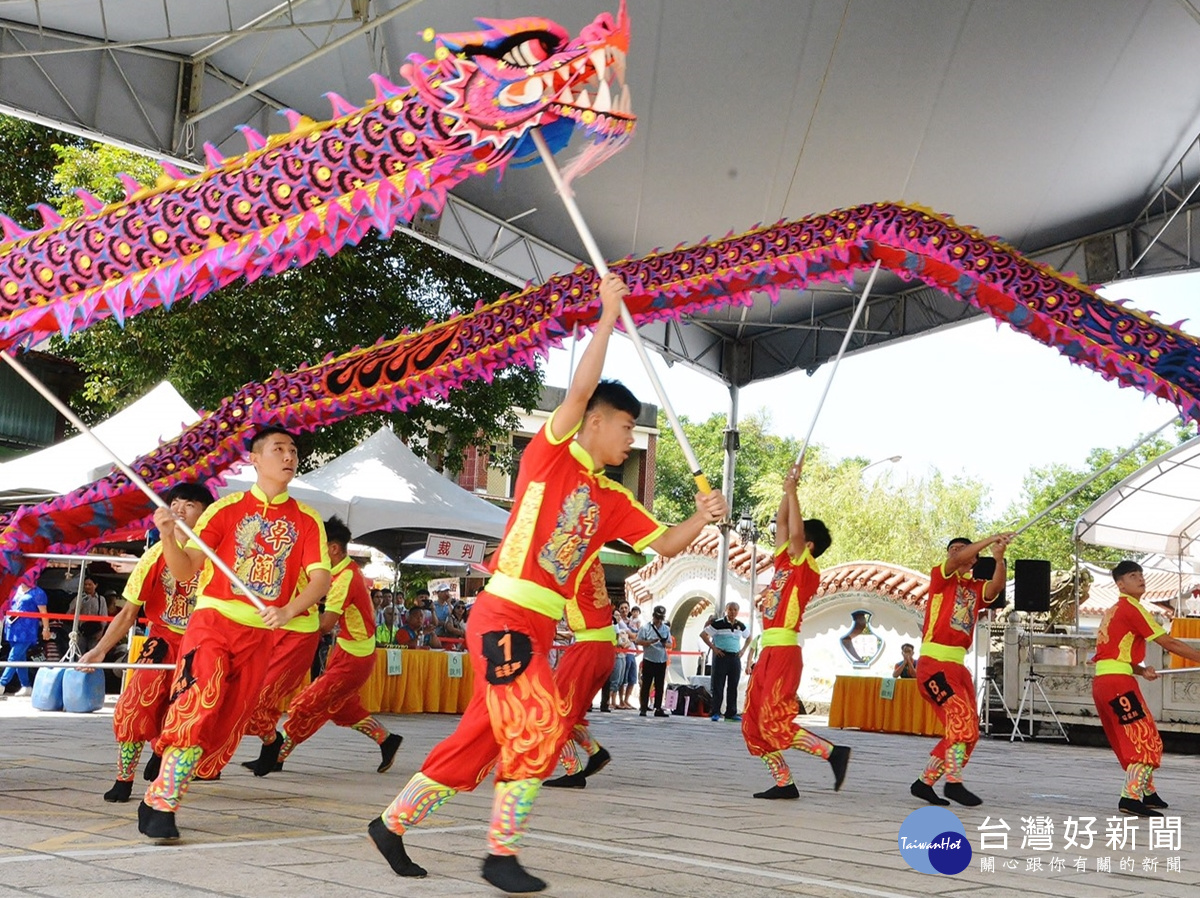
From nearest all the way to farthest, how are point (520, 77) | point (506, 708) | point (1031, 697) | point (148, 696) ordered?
point (506, 708) → point (520, 77) → point (148, 696) → point (1031, 697)

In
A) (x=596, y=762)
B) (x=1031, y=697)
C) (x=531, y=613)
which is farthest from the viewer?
(x=1031, y=697)

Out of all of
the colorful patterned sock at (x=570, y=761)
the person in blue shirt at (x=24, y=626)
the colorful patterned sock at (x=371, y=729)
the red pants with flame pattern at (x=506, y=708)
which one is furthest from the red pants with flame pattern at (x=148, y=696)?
the person in blue shirt at (x=24, y=626)

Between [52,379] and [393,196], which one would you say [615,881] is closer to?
[393,196]

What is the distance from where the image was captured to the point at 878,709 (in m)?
15.8

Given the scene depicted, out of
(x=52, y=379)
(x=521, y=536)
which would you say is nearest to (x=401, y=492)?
(x=521, y=536)

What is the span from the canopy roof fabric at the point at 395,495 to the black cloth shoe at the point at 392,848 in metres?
8.04

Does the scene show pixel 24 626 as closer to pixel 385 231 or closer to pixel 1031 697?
pixel 385 231

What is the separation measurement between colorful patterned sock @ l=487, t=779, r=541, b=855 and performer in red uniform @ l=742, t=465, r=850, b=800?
11.0 ft

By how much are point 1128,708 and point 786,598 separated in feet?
6.52

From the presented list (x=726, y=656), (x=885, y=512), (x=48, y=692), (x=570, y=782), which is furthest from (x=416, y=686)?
(x=885, y=512)

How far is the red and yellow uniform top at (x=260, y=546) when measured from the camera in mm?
4793

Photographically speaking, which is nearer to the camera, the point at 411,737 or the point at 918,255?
the point at 918,255

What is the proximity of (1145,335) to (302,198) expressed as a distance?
4.46m

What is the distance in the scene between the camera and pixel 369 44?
1073 centimetres
